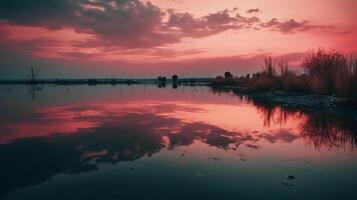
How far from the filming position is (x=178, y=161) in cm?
785

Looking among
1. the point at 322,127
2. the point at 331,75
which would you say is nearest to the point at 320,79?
the point at 331,75

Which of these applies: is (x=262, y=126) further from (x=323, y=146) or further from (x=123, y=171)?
(x=123, y=171)

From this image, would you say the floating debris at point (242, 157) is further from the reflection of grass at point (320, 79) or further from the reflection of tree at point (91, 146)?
the reflection of grass at point (320, 79)

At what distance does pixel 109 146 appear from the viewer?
950 cm

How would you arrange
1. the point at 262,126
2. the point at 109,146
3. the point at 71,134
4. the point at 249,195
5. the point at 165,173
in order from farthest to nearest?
the point at 262,126 < the point at 71,134 < the point at 109,146 < the point at 165,173 < the point at 249,195

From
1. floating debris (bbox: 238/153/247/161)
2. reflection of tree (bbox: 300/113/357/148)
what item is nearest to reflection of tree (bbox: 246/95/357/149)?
reflection of tree (bbox: 300/113/357/148)

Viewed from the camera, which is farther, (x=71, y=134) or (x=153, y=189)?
(x=71, y=134)

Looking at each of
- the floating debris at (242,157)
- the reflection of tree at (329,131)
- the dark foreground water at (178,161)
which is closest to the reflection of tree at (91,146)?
the dark foreground water at (178,161)

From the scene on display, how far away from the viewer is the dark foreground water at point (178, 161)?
582 centimetres

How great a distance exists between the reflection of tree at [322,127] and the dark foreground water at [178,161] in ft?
0.12

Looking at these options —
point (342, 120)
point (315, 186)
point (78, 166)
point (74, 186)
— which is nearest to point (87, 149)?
point (78, 166)

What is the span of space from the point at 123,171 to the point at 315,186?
12.7ft

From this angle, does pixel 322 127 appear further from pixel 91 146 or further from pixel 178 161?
pixel 91 146

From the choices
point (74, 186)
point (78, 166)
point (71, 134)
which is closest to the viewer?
point (74, 186)
